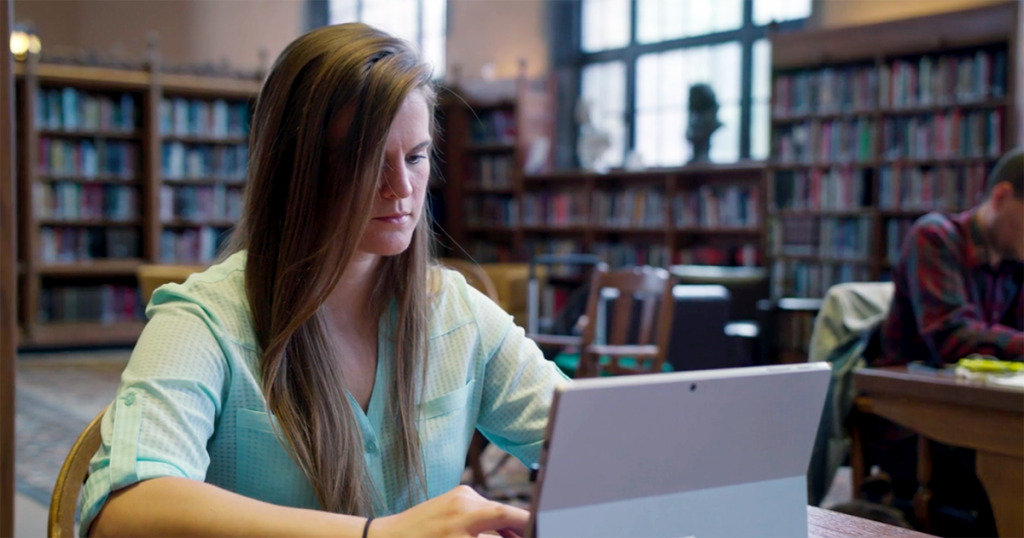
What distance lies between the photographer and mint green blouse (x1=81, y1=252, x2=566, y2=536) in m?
0.82

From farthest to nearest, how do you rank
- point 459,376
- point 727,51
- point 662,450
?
point 727,51, point 459,376, point 662,450

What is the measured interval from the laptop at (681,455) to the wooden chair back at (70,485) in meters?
0.53

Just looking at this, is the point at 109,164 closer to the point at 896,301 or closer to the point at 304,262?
the point at 896,301

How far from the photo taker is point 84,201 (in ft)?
25.2

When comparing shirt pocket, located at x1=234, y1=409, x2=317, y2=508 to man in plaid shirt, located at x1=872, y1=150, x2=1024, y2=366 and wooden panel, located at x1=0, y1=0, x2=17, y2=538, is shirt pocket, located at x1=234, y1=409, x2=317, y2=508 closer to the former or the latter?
wooden panel, located at x1=0, y1=0, x2=17, y2=538

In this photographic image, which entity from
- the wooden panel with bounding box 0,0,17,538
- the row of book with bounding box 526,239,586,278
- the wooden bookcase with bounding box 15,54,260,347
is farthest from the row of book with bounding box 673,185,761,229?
the wooden panel with bounding box 0,0,17,538

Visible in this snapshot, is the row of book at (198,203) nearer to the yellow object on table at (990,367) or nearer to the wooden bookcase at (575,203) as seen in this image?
the wooden bookcase at (575,203)

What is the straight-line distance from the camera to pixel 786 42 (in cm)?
613

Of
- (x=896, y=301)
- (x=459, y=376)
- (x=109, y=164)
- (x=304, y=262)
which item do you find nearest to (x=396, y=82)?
(x=304, y=262)

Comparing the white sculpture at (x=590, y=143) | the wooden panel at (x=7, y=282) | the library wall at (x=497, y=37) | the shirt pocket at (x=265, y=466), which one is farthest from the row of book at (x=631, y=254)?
the shirt pocket at (x=265, y=466)

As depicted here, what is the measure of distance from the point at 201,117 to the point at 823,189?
492 centimetres

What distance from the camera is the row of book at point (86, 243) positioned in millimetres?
7543

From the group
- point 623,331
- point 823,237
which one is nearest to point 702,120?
point 823,237

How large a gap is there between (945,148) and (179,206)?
5.73 metres
